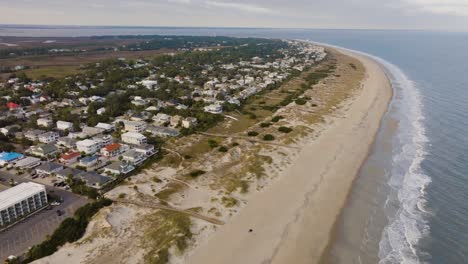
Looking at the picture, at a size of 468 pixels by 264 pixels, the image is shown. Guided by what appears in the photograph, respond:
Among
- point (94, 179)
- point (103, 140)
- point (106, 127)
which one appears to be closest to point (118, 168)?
point (94, 179)

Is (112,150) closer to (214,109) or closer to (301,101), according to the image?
(214,109)

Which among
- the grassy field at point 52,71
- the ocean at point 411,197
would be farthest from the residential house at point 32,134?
the grassy field at point 52,71

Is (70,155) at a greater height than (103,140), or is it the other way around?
(103,140)

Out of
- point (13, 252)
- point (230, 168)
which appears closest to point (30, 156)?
point (13, 252)

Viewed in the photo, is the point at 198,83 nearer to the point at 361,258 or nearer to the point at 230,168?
the point at 230,168

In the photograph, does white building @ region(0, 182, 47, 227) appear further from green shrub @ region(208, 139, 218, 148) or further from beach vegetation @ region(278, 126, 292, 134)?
beach vegetation @ region(278, 126, 292, 134)

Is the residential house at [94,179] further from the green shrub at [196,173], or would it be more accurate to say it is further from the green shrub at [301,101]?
the green shrub at [301,101]
